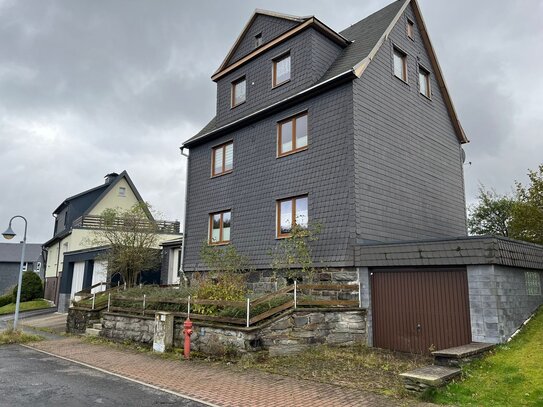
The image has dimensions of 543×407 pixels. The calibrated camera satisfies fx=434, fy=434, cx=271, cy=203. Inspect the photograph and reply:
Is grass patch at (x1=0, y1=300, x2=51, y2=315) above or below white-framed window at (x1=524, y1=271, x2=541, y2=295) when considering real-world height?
below

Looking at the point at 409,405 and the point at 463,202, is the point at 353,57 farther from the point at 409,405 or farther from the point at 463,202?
the point at 409,405

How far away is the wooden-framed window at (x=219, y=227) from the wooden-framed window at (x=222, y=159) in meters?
1.80

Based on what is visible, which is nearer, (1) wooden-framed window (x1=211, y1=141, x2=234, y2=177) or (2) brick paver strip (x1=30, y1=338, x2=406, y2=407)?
(2) brick paver strip (x1=30, y1=338, x2=406, y2=407)

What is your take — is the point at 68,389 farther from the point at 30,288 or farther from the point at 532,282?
the point at 30,288

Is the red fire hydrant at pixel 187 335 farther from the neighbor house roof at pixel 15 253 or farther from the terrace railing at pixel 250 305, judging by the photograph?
the neighbor house roof at pixel 15 253

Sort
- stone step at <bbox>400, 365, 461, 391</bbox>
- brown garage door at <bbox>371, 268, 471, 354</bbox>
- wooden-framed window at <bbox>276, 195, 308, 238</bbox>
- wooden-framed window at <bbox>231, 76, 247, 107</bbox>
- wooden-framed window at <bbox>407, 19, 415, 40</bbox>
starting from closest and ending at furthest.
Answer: stone step at <bbox>400, 365, 461, 391</bbox> → brown garage door at <bbox>371, 268, 471, 354</bbox> → wooden-framed window at <bbox>276, 195, 308, 238</bbox> → wooden-framed window at <bbox>407, 19, 415, 40</bbox> → wooden-framed window at <bbox>231, 76, 247, 107</bbox>

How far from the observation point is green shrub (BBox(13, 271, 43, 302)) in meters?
35.1

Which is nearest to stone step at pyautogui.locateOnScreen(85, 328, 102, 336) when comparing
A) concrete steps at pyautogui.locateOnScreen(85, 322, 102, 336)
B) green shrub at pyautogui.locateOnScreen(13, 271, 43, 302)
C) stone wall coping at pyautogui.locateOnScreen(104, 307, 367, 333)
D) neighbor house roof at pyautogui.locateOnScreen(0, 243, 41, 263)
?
concrete steps at pyautogui.locateOnScreen(85, 322, 102, 336)

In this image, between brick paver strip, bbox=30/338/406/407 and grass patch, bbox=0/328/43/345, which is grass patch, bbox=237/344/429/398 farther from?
grass patch, bbox=0/328/43/345

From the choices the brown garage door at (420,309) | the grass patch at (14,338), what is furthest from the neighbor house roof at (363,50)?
the grass patch at (14,338)

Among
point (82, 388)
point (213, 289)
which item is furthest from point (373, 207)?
point (82, 388)

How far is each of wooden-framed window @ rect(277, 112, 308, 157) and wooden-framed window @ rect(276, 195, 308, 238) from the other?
5.89 ft

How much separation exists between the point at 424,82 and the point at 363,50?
432cm

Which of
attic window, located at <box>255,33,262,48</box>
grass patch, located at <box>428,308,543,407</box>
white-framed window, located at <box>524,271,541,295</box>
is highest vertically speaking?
attic window, located at <box>255,33,262,48</box>
